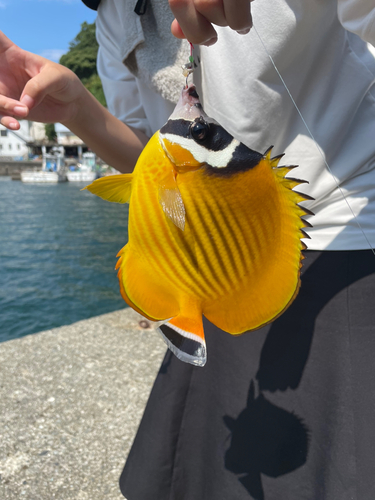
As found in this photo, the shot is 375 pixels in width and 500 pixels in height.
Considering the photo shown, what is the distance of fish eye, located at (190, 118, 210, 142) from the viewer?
0.62m

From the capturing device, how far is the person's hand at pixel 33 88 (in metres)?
0.79

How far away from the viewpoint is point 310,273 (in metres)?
0.98

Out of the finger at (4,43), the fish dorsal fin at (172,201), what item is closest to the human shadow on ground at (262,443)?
the fish dorsal fin at (172,201)

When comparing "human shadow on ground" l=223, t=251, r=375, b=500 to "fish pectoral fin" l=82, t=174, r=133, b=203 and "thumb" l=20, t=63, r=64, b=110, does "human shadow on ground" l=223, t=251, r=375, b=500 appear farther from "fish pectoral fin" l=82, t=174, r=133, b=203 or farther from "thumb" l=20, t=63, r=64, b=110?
"thumb" l=20, t=63, r=64, b=110

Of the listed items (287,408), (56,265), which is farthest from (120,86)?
(56,265)

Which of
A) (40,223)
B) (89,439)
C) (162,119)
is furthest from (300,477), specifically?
(40,223)

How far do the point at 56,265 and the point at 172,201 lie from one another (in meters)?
11.4

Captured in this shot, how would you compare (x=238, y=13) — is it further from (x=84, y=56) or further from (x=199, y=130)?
(x=84, y=56)

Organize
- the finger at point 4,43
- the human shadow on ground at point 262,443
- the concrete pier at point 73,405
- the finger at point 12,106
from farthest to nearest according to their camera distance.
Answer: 1. the concrete pier at point 73,405
2. the human shadow on ground at point 262,443
3. the finger at point 4,43
4. the finger at point 12,106

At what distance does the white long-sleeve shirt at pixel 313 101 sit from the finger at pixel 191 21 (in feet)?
0.94

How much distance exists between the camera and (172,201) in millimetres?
610

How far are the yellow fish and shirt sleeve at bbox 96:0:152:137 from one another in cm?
76

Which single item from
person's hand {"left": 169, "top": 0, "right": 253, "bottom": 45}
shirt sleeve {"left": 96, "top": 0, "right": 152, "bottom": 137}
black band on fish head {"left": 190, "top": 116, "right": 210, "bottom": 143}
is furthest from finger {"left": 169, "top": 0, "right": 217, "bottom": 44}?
shirt sleeve {"left": 96, "top": 0, "right": 152, "bottom": 137}

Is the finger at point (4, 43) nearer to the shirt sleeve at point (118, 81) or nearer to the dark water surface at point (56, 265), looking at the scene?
the shirt sleeve at point (118, 81)
